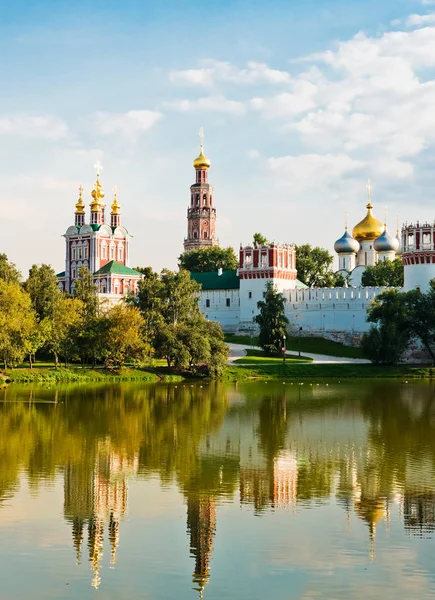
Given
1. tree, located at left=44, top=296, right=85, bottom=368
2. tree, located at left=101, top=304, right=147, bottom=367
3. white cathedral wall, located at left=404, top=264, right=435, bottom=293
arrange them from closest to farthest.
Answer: tree, located at left=44, top=296, right=85, bottom=368 < tree, located at left=101, top=304, right=147, bottom=367 < white cathedral wall, located at left=404, top=264, right=435, bottom=293

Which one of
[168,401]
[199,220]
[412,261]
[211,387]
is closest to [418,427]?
[168,401]

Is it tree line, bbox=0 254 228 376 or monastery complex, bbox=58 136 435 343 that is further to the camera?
monastery complex, bbox=58 136 435 343

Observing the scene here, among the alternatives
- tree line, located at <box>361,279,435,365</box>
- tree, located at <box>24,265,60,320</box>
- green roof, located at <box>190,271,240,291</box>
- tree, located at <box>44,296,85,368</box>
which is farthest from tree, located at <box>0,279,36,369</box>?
green roof, located at <box>190,271,240,291</box>

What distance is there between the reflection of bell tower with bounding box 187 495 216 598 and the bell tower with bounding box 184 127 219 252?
90.6 metres

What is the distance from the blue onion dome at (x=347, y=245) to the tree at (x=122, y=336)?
1662 inches

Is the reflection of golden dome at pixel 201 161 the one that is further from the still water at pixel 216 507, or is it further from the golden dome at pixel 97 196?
the still water at pixel 216 507

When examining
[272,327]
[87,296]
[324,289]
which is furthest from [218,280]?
[87,296]

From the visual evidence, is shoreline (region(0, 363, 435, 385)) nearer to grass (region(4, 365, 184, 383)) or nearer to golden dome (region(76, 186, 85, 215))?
grass (region(4, 365, 184, 383))

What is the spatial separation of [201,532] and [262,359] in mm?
44711

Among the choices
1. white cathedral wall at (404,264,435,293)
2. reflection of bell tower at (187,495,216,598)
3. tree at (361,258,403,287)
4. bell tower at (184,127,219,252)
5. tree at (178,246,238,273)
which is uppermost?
bell tower at (184,127,219,252)

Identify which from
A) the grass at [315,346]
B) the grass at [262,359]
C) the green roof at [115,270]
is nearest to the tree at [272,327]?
the grass at [262,359]

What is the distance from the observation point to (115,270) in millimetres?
84312

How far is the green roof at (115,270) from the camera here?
84200 millimetres

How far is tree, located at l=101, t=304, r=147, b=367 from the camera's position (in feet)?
167
